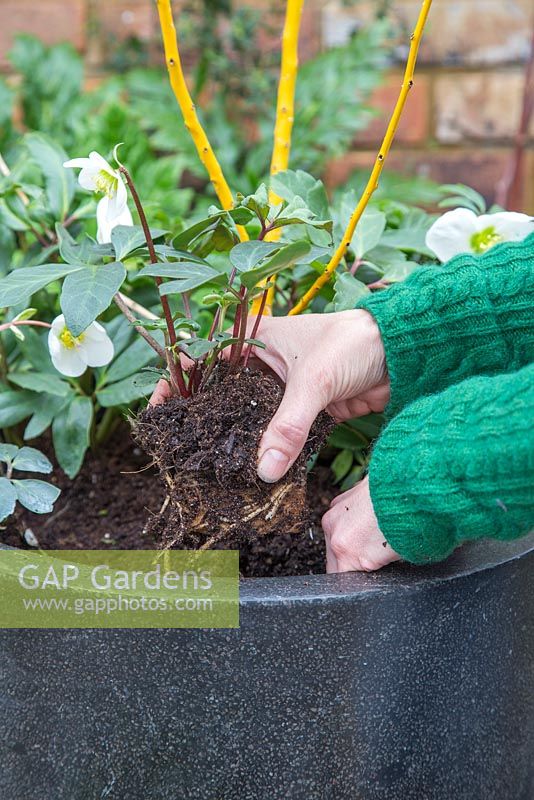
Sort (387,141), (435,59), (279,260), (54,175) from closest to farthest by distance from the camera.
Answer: (279,260), (387,141), (54,175), (435,59)

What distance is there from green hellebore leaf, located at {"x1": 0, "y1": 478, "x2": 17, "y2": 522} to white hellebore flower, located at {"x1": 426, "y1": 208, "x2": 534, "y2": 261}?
1.60 feet

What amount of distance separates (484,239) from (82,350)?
1.43 feet

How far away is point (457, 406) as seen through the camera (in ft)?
2.11

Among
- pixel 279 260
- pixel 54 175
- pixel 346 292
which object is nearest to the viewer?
pixel 279 260

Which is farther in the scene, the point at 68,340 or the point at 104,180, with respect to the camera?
the point at 68,340

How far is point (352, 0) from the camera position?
206 cm

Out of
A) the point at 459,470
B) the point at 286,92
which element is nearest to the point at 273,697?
the point at 459,470

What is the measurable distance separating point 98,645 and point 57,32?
198 centimetres

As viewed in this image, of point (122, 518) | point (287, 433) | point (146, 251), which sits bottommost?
point (122, 518)

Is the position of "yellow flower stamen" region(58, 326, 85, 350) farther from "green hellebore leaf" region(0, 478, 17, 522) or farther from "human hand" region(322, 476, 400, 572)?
"human hand" region(322, 476, 400, 572)

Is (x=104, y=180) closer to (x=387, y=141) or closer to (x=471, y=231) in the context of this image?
(x=387, y=141)

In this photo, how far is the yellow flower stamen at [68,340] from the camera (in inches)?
31.0

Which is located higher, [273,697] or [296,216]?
[296,216]

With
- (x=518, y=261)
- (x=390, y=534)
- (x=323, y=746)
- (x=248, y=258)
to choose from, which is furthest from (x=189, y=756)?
(x=518, y=261)
